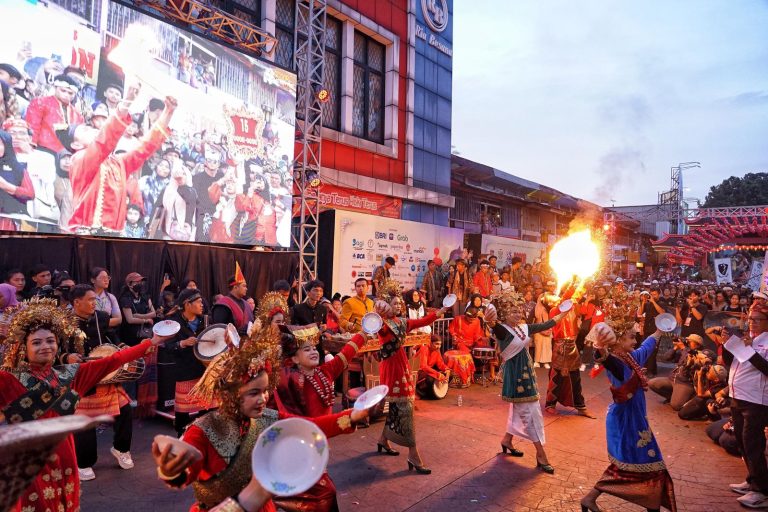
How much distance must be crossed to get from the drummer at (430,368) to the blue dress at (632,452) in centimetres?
440

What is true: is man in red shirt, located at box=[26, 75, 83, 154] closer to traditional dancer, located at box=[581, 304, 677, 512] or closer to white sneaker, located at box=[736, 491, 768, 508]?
traditional dancer, located at box=[581, 304, 677, 512]

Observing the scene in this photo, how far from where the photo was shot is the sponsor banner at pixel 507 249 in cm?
1848

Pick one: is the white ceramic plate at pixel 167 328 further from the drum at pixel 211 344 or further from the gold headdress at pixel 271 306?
the gold headdress at pixel 271 306

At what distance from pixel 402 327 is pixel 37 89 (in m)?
6.94

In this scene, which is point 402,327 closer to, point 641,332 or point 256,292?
point 256,292

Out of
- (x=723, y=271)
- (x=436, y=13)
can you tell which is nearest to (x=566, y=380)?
(x=436, y=13)

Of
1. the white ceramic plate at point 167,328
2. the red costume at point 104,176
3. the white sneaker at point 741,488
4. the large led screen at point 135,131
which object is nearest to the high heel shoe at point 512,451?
the white sneaker at point 741,488

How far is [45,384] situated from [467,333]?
8.17 m

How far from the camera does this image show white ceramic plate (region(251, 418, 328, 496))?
6.14ft

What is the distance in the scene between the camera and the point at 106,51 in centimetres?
863

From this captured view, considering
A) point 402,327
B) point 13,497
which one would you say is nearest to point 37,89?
point 402,327

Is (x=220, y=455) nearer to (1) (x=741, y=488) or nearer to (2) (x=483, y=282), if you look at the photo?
(1) (x=741, y=488)

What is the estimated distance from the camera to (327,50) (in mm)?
16250

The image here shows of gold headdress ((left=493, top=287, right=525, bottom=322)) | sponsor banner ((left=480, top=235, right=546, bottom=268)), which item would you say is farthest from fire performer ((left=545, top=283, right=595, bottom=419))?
sponsor banner ((left=480, top=235, right=546, bottom=268))
